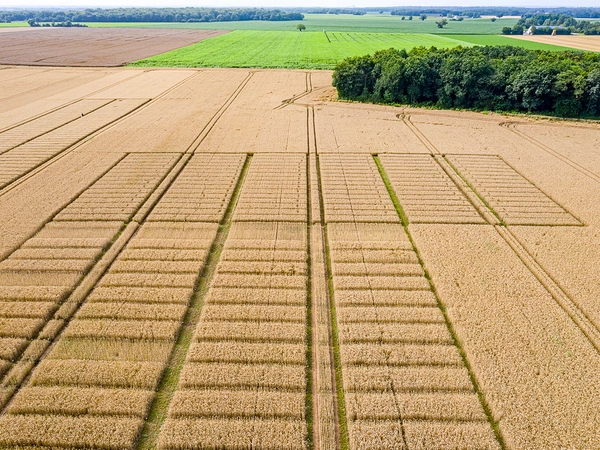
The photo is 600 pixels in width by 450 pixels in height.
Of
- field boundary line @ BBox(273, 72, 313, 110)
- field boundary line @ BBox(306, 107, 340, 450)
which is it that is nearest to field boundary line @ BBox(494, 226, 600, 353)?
field boundary line @ BBox(306, 107, 340, 450)

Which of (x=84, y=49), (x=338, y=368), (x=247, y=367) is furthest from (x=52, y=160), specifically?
(x=84, y=49)

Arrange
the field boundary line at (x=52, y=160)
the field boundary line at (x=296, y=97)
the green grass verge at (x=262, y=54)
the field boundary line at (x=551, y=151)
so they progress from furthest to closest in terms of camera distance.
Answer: the green grass verge at (x=262, y=54) → the field boundary line at (x=296, y=97) → the field boundary line at (x=551, y=151) → the field boundary line at (x=52, y=160)

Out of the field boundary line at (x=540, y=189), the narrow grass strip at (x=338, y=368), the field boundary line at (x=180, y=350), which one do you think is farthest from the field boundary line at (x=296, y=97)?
the narrow grass strip at (x=338, y=368)

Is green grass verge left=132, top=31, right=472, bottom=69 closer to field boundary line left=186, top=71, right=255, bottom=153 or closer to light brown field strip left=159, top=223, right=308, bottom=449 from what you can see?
field boundary line left=186, top=71, right=255, bottom=153

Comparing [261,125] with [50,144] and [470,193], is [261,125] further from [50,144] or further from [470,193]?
[470,193]

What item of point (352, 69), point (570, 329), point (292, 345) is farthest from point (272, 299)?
point (352, 69)

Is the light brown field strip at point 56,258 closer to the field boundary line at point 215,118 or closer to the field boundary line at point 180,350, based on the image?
the field boundary line at point 180,350
